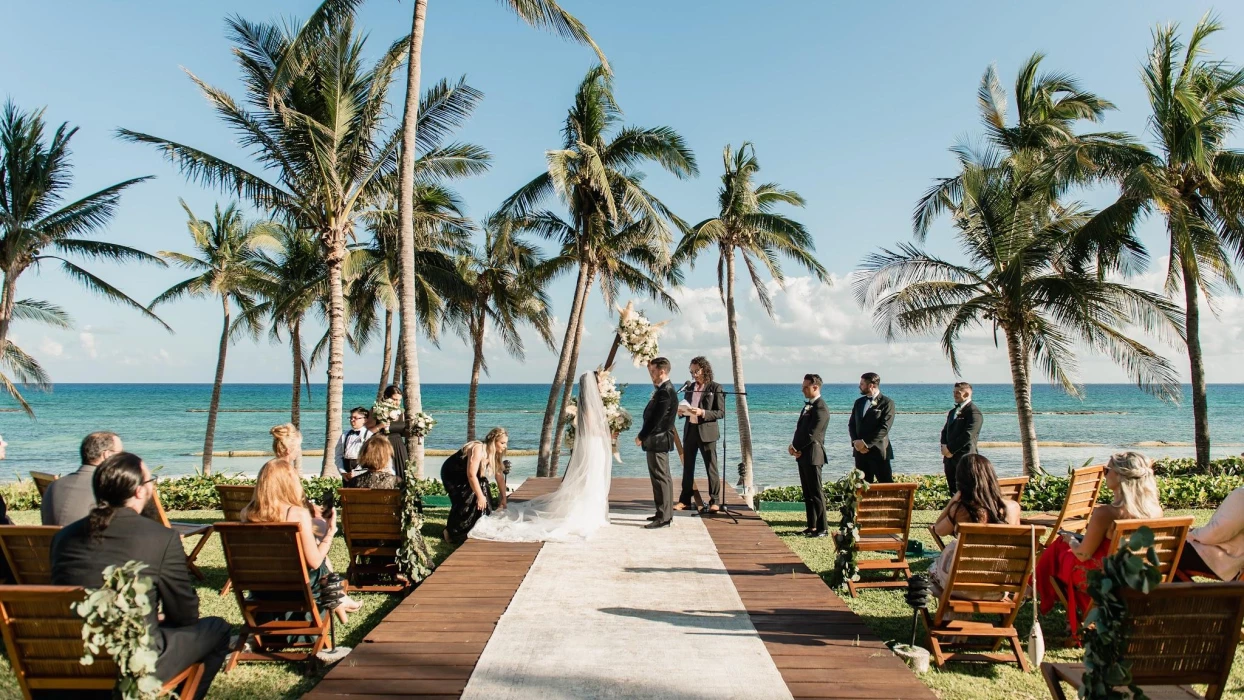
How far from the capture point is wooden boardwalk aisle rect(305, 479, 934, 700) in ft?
14.0

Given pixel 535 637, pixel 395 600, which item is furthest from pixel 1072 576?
pixel 395 600

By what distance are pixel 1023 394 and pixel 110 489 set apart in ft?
48.4

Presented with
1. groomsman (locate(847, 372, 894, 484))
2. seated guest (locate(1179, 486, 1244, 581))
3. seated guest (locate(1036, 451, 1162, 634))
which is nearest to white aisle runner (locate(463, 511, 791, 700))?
seated guest (locate(1036, 451, 1162, 634))

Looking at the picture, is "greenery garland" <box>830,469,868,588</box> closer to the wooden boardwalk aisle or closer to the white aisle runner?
the wooden boardwalk aisle

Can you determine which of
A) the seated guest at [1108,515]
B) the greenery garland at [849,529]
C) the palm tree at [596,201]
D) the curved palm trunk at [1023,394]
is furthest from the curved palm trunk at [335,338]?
the curved palm trunk at [1023,394]

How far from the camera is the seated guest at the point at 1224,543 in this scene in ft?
18.0

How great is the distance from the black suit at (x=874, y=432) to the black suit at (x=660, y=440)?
2.23m

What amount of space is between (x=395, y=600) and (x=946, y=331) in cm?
1203

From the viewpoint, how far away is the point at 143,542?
378cm

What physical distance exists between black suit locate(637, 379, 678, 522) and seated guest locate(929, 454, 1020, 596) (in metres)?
3.84

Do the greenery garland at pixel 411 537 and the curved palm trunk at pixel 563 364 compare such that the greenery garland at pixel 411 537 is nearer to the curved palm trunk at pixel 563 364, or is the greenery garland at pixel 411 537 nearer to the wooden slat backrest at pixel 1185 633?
Result: the wooden slat backrest at pixel 1185 633

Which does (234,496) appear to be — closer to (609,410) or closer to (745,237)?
(609,410)

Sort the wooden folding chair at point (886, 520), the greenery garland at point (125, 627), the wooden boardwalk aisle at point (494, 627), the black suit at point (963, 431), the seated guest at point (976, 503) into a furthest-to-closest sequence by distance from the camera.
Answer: the black suit at point (963, 431)
the wooden folding chair at point (886, 520)
the seated guest at point (976, 503)
the wooden boardwalk aisle at point (494, 627)
the greenery garland at point (125, 627)

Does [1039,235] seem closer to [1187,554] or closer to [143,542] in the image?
[1187,554]
